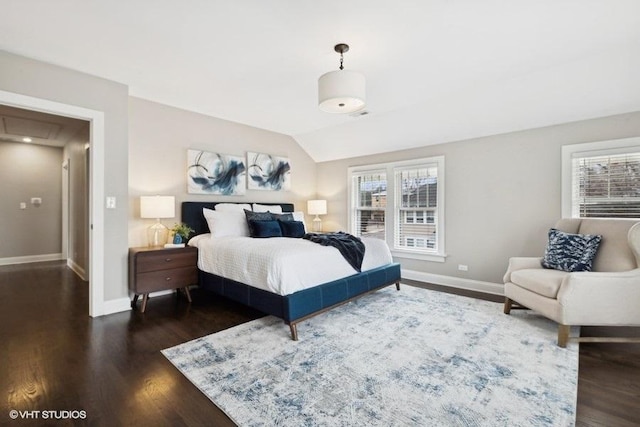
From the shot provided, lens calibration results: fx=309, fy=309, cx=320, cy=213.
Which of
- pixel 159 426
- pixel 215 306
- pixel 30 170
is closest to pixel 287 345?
pixel 159 426

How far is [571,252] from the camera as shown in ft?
10.2

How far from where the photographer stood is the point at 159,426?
1.65 meters

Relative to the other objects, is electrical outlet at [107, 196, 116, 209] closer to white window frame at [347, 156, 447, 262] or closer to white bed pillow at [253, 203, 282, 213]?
white bed pillow at [253, 203, 282, 213]

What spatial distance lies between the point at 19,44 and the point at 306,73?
256 centimetres

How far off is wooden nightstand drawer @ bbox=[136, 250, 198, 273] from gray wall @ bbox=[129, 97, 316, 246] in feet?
2.21

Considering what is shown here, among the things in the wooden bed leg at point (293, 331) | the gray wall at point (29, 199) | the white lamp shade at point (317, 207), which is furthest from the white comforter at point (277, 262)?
the gray wall at point (29, 199)

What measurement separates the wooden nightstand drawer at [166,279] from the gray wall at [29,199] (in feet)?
15.7

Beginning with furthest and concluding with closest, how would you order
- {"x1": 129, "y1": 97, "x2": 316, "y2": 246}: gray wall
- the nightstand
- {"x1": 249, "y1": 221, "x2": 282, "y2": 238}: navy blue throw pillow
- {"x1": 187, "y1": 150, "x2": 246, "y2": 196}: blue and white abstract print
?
{"x1": 187, "y1": 150, "x2": 246, "y2": 196}: blue and white abstract print, {"x1": 249, "y1": 221, "x2": 282, "y2": 238}: navy blue throw pillow, {"x1": 129, "y1": 97, "x2": 316, "y2": 246}: gray wall, the nightstand

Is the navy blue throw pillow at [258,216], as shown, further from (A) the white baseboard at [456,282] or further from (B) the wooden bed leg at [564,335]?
(B) the wooden bed leg at [564,335]

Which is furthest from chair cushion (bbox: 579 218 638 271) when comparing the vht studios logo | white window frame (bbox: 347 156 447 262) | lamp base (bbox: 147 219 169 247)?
lamp base (bbox: 147 219 169 247)

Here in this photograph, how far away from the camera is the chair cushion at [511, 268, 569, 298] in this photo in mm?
2792

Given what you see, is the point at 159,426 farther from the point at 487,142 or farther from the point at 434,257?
the point at 487,142

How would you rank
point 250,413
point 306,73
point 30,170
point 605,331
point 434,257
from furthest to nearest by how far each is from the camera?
point 30,170 < point 434,257 < point 306,73 < point 605,331 < point 250,413

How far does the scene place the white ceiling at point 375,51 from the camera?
7.33 ft
